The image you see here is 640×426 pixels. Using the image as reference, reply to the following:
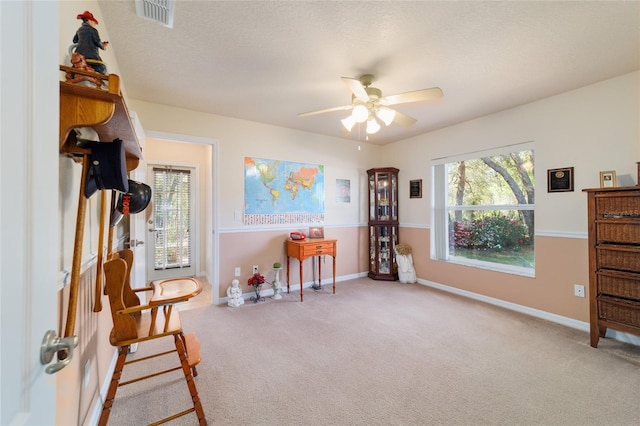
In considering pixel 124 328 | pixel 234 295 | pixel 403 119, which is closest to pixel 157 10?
pixel 124 328

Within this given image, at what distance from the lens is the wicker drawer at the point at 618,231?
6.84 ft

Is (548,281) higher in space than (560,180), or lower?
lower

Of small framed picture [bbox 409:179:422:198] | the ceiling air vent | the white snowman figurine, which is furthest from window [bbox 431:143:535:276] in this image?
the ceiling air vent

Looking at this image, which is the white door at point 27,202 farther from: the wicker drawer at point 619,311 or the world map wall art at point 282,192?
the wicker drawer at point 619,311

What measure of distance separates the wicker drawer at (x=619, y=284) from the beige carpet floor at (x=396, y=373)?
0.50 metres

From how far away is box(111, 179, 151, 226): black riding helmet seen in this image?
5.25 ft

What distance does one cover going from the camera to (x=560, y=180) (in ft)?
9.15

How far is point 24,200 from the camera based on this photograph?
0.52 meters

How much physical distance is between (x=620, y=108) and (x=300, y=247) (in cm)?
352

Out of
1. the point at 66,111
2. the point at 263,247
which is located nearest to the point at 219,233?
the point at 263,247

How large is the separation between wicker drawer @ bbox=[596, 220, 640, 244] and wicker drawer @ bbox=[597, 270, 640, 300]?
27 cm

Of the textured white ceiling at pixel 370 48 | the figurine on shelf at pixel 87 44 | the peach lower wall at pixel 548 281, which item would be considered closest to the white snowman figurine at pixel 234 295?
the textured white ceiling at pixel 370 48

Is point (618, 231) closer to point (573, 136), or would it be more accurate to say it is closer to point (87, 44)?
point (573, 136)

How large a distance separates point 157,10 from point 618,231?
12.3 ft
